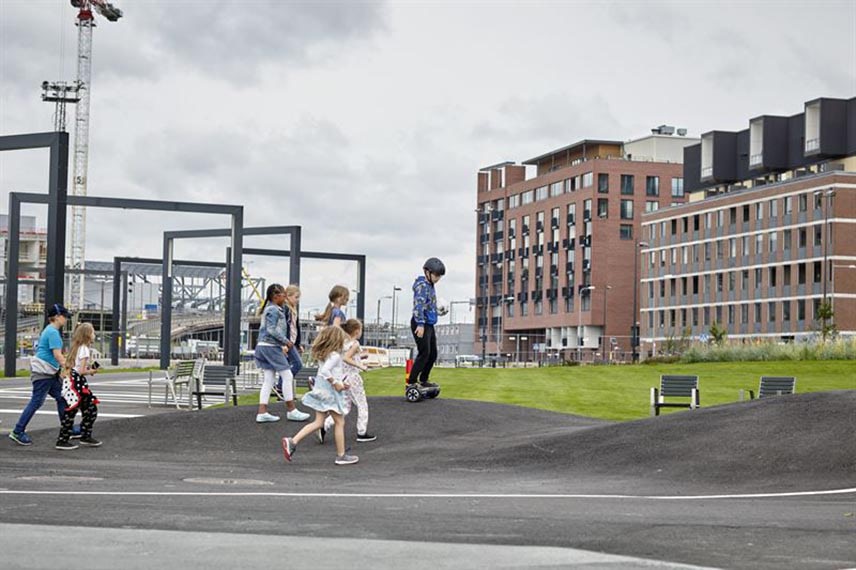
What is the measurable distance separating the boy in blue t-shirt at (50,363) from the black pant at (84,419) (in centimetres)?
10

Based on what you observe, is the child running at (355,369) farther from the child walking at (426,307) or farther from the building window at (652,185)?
the building window at (652,185)

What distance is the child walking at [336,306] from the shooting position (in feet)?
59.3

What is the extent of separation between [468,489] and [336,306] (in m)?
5.81

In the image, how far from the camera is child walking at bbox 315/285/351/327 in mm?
18078

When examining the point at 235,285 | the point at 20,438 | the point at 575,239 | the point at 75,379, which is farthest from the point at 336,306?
the point at 575,239

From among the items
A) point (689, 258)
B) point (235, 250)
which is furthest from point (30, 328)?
point (235, 250)

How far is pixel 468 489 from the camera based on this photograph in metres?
13.2

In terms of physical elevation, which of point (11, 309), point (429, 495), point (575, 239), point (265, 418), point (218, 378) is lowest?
point (429, 495)

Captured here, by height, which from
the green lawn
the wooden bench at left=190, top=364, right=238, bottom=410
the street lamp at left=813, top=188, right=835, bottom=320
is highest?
the street lamp at left=813, top=188, right=835, bottom=320

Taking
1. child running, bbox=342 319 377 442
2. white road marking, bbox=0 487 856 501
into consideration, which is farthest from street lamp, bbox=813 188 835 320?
white road marking, bbox=0 487 856 501

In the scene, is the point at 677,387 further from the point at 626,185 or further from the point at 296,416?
the point at 626,185

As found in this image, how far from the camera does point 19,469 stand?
14039mm

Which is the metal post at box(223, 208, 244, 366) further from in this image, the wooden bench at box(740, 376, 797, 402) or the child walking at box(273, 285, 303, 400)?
the child walking at box(273, 285, 303, 400)

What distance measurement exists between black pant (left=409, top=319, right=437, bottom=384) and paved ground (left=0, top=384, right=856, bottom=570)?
0.54 meters
